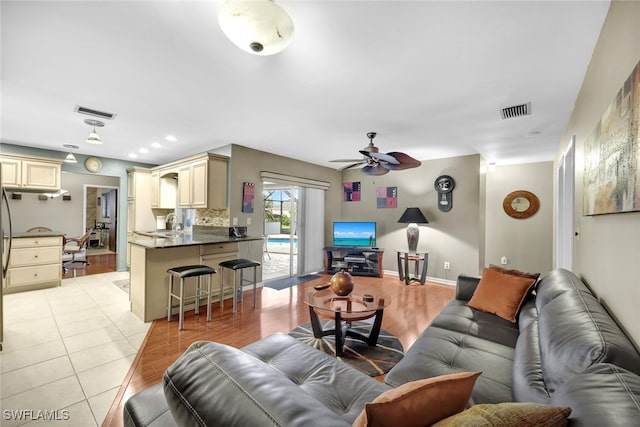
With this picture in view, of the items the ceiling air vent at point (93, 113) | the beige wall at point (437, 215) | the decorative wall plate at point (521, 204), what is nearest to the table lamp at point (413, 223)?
the beige wall at point (437, 215)

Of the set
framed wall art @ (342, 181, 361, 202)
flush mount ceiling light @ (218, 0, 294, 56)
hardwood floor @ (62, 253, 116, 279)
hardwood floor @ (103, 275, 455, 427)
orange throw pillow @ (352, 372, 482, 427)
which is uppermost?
flush mount ceiling light @ (218, 0, 294, 56)

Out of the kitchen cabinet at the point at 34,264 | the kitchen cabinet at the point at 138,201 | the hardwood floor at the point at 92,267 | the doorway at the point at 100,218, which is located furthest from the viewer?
the doorway at the point at 100,218

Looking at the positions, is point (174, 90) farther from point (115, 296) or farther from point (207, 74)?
point (115, 296)

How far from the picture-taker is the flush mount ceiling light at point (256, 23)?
131 centimetres

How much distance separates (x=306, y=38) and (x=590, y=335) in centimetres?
208

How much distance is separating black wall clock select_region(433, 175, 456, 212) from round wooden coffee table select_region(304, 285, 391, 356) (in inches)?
117

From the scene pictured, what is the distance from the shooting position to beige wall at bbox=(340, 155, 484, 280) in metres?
4.80

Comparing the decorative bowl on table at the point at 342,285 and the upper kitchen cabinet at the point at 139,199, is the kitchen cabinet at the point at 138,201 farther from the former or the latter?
the decorative bowl on table at the point at 342,285

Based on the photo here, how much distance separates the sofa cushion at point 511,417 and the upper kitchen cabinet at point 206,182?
4071 millimetres

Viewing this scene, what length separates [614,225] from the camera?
1.38 meters

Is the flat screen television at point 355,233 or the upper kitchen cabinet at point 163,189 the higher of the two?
the upper kitchen cabinet at point 163,189

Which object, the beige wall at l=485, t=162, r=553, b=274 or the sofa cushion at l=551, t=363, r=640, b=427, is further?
the beige wall at l=485, t=162, r=553, b=274

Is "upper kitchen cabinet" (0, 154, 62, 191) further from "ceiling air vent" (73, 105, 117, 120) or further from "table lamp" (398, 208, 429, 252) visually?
"table lamp" (398, 208, 429, 252)

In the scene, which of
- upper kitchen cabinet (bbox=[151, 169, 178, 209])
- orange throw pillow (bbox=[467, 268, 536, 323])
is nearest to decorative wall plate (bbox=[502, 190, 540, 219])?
orange throw pillow (bbox=[467, 268, 536, 323])
